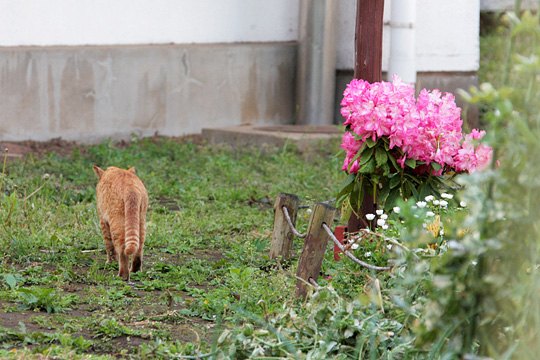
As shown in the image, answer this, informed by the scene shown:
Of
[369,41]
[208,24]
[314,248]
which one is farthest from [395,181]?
[208,24]

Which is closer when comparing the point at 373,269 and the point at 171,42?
the point at 373,269

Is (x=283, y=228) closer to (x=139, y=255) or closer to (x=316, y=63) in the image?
(x=139, y=255)

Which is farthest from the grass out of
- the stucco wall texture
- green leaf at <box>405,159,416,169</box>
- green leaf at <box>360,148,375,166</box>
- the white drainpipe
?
the white drainpipe

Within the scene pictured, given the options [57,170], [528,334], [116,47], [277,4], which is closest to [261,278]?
[528,334]

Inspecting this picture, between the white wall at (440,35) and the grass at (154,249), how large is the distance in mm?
2194

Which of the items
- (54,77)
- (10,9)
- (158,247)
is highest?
(10,9)

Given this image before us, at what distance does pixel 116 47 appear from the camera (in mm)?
11523

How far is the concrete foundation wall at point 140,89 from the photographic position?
1084 centimetres

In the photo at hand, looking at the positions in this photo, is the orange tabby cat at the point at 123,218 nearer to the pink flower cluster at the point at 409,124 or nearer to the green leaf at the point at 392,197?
the pink flower cluster at the point at 409,124

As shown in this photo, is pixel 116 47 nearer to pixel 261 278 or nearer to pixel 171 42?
pixel 171 42

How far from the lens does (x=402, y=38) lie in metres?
12.2

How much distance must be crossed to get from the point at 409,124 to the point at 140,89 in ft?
18.9

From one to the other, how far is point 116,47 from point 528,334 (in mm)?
8333

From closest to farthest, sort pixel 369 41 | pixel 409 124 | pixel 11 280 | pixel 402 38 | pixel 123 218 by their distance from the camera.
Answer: pixel 11 280
pixel 409 124
pixel 123 218
pixel 369 41
pixel 402 38
